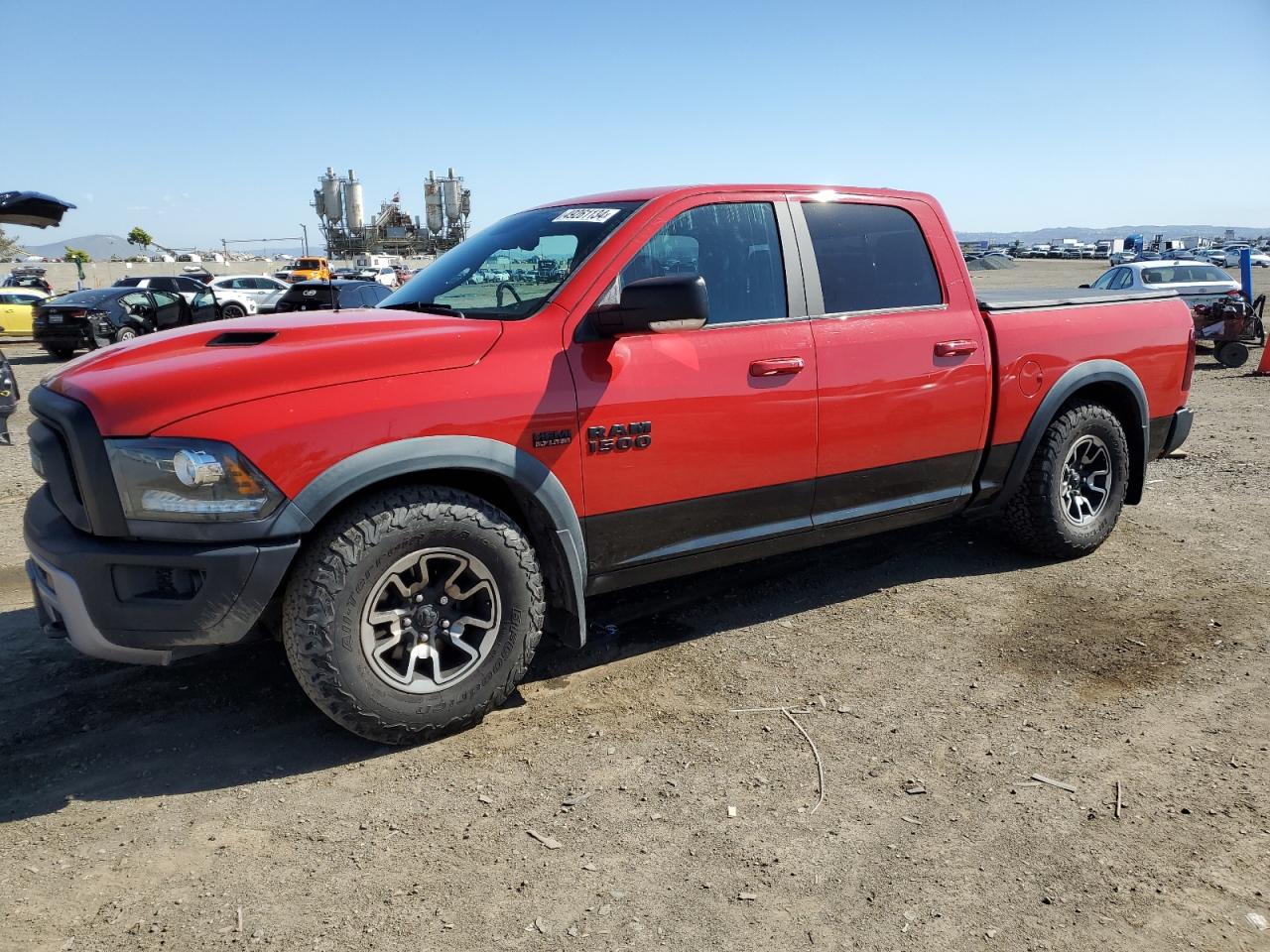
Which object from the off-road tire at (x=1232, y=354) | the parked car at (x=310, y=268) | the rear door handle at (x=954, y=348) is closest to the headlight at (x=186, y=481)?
the rear door handle at (x=954, y=348)

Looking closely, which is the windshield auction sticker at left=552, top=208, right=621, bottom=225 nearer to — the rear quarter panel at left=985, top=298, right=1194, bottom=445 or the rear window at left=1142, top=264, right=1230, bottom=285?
the rear quarter panel at left=985, top=298, right=1194, bottom=445

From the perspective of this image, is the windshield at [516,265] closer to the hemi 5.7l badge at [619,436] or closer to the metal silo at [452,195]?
the hemi 5.7l badge at [619,436]

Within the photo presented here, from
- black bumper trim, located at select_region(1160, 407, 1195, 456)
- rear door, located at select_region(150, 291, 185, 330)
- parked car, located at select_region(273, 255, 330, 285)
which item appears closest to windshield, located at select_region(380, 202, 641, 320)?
black bumper trim, located at select_region(1160, 407, 1195, 456)

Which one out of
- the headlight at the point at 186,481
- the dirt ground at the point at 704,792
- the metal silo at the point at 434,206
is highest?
the metal silo at the point at 434,206

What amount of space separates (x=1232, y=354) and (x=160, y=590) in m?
16.0

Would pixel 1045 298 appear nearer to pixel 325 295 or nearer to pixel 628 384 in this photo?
pixel 628 384

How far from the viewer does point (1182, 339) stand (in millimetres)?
5438

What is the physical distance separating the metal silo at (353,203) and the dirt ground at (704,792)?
122685mm

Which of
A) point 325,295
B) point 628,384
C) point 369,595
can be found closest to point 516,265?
point 628,384

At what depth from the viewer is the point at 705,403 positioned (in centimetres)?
366

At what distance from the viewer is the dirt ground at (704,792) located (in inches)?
96.1

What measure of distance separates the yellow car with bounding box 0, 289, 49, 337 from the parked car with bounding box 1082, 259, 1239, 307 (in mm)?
23513

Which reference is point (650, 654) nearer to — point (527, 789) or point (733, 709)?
point (733, 709)

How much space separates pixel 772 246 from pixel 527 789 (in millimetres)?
2379
